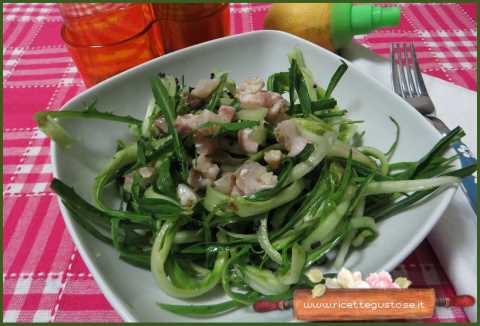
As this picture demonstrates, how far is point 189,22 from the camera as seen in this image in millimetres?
1648

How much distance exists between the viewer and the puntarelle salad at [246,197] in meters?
0.95

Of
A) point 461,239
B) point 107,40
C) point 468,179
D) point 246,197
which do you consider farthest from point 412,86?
point 107,40

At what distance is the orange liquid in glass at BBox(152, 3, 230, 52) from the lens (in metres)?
1.63

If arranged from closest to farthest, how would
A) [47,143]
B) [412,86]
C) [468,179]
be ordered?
[468,179], [412,86], [47,143]

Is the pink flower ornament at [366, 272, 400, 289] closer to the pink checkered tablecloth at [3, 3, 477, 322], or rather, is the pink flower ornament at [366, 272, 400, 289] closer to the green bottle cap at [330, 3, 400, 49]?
the pink checkered tablecloth at [3, 3, 477, 322]

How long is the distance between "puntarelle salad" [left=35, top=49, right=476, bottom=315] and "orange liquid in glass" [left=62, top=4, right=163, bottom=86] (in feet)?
1.73

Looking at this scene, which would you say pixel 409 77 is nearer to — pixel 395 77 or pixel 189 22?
pixel 395 77

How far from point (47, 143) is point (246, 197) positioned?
3.16ft

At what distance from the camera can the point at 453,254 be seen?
104cm

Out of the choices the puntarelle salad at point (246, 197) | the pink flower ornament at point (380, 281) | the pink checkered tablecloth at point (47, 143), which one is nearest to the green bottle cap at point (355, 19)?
the pink checkered tablecloth at point (47, 143)

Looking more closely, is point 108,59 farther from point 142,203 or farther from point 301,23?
point 142,203

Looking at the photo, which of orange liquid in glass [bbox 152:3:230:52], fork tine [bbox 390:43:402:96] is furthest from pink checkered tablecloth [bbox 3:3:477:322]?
orange liquid in glass [bbox 152:3:230:52]

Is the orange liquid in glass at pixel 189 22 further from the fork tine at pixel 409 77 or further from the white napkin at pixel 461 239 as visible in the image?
the white napkin at pixel 461 239

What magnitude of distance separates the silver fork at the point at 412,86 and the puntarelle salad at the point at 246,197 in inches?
11.1
